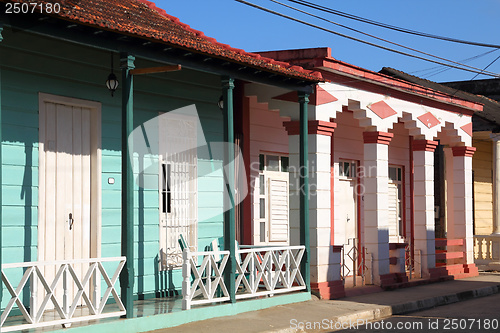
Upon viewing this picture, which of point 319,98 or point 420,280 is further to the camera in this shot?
point 420,280

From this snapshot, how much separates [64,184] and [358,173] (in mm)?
8227

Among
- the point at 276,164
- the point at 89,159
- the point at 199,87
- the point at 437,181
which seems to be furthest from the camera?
the point at 437,181

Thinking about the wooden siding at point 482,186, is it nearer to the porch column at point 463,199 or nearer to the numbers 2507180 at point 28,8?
the porch column at point 463,199

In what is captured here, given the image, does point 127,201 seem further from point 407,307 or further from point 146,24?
point 407,307

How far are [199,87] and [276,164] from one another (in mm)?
2642

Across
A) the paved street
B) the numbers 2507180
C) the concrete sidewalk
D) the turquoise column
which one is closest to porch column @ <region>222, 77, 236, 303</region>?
the concrete sidewalk

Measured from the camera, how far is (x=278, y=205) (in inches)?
565

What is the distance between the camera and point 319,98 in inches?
497

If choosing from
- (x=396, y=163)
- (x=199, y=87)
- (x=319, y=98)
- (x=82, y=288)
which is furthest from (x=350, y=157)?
(x=82, y=288)

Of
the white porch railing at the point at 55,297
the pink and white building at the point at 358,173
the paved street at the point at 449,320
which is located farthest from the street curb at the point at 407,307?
the white porch railing at the point at 55,297

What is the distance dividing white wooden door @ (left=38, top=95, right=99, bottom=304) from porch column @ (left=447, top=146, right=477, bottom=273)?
9.88 metres

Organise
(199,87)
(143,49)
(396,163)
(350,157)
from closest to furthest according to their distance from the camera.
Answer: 1. (143,49)
2. (199,87)
3. (350,157)
4. (396,163)

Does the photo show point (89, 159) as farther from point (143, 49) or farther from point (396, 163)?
point (396, 163)

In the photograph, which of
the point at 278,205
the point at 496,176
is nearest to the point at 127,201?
the point at 278,205
